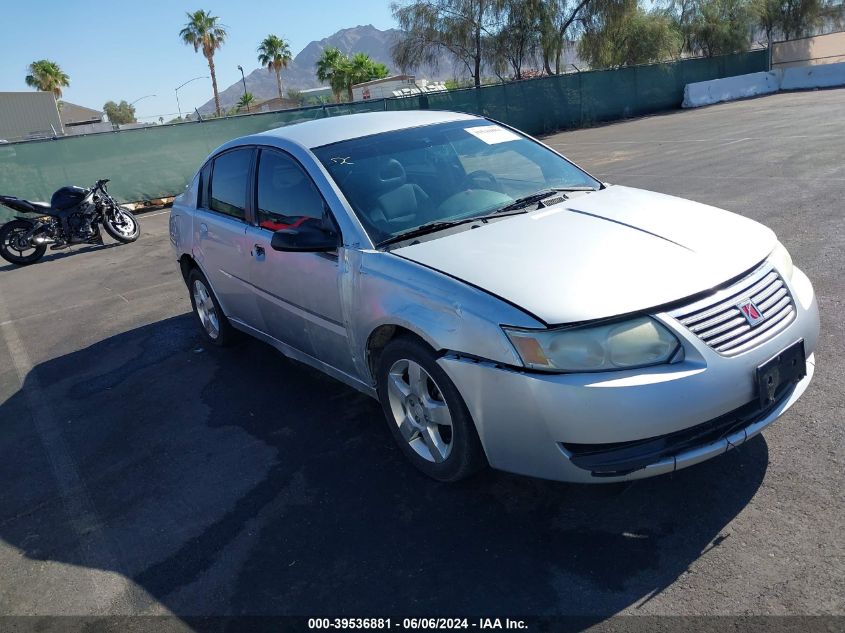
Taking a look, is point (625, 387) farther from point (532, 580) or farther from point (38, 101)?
point (38, 101)

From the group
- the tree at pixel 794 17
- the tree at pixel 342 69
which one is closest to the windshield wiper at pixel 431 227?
the tree at pixel 794 17

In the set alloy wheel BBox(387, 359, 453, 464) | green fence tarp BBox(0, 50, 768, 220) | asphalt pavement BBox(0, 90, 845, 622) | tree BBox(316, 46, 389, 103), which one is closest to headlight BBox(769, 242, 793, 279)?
asphalt pavement BBox(0, 90, 845, 622)

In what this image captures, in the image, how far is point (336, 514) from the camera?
10.9ft

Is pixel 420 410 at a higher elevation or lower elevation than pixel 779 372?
lower

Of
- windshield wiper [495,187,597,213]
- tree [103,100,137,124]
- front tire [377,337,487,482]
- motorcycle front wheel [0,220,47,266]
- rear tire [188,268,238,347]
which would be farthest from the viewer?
tree [103,100,137,124]

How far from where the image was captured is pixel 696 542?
9.16 ft

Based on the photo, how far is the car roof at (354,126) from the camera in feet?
14.2

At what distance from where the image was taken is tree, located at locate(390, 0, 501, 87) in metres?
36.6

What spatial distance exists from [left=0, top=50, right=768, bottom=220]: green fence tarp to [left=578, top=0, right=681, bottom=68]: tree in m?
5.90

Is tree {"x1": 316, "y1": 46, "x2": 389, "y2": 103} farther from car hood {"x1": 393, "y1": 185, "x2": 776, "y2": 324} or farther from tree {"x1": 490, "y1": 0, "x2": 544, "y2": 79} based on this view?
car hood {"x1": 393, "y1": 185, "x2": 776, "y2": 324}

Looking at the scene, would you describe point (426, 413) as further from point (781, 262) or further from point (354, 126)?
point (354, 126)

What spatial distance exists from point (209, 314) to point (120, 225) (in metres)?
7.69

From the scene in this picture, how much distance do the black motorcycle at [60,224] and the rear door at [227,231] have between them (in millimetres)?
7430

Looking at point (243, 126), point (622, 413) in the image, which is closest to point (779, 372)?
point (622, 413)
